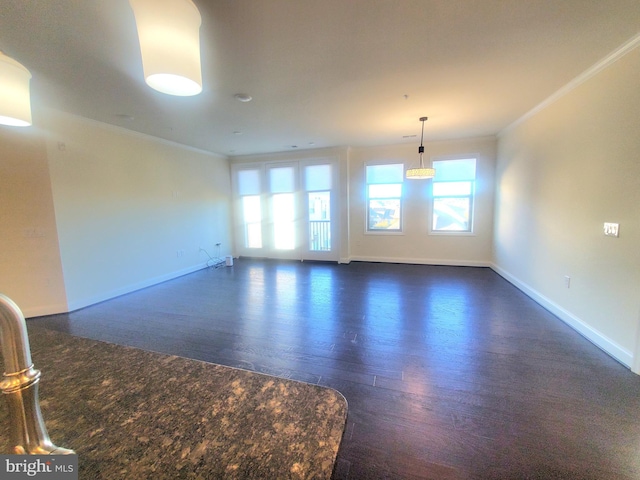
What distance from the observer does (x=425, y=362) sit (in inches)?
91.3

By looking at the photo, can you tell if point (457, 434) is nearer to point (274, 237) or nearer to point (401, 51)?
point (401, 51)

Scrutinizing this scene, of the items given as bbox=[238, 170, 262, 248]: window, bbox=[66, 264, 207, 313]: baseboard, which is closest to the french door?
bbox=[238, 170, 262, 248]: window

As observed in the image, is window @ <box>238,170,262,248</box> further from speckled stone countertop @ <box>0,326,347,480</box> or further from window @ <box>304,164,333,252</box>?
speckled stone countertop @ <box>0,326,347,480</box>

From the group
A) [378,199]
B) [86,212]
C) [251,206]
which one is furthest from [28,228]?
[378,199]

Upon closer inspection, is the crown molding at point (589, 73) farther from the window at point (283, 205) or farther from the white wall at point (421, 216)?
the window at point (283, 205)

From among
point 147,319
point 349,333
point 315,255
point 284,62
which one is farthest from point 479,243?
point 147,319

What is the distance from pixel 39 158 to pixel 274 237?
14.5 feet

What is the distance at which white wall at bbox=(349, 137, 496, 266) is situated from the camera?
5.39 m

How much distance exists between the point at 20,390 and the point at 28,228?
423cm

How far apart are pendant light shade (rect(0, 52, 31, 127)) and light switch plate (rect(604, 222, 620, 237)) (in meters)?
4.29

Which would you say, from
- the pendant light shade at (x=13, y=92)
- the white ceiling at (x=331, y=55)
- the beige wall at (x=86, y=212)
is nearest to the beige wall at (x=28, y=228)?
the beige wall at (x=86, y=212)

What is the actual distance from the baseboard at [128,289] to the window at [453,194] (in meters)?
5.71

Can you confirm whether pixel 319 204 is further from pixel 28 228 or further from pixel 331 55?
pixel 28 228

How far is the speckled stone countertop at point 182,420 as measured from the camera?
1.75 feet
